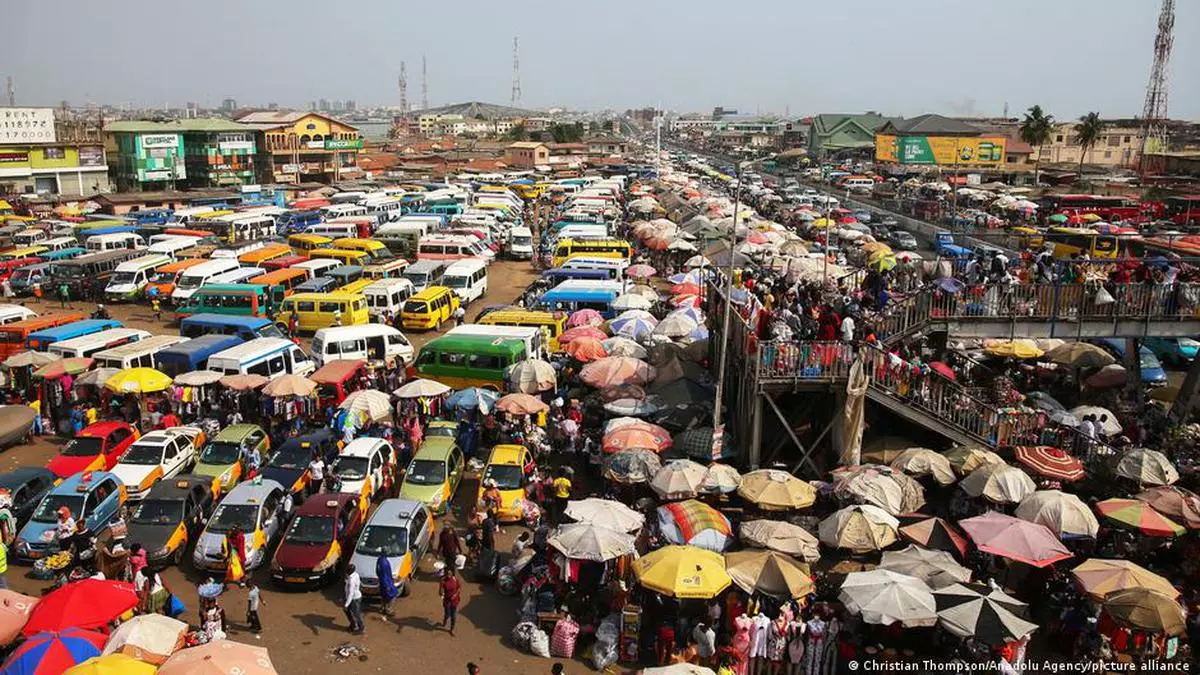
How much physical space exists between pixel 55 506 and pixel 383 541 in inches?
213

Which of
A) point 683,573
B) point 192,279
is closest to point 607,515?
point 683,573

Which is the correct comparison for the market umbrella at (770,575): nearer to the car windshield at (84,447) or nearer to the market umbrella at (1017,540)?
the market umbrella at (1017,540)

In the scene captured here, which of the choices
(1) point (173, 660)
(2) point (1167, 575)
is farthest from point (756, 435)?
(1) point (173, 660)

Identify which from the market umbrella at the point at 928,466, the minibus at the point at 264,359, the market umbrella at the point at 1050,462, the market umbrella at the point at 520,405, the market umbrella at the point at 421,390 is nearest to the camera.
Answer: the market umbrella at the point at 928,466

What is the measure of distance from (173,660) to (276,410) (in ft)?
35.0

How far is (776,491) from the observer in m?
13.3

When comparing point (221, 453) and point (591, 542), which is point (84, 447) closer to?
point (221, 453)

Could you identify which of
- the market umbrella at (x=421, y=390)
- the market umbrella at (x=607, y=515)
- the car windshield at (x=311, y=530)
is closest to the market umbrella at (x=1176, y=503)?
the market umbrella at (x=607, y=515)

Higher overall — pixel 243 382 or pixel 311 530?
pixel 243 382

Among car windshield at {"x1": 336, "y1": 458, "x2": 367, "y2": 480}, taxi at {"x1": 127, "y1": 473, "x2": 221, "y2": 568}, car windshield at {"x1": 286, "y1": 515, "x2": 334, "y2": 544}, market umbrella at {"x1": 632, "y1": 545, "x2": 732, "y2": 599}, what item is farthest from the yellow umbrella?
market umbrella at {"x1": 632, "y1": 545, "x2": 732, "y2": 599}

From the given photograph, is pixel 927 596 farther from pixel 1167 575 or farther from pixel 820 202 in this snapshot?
pixel 820 202

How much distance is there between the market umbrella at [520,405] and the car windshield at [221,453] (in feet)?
16.3

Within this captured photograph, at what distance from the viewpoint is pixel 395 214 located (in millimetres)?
51344

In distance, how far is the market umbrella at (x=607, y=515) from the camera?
12344 millimetres
